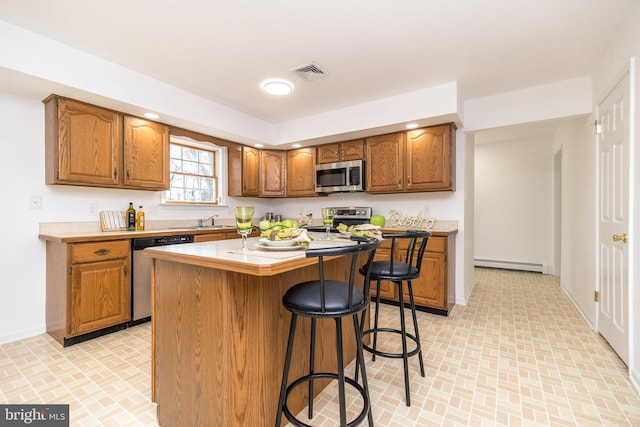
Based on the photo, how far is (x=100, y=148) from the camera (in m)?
2.71

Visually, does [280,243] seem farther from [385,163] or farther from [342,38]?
[385,163]

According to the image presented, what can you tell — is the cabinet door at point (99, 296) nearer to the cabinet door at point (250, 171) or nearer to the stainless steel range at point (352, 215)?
the cabinet door at point (250, 171)

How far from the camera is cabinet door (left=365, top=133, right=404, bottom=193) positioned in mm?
3607

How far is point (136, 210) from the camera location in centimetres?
330

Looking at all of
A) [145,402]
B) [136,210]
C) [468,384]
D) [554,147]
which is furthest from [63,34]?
[554,147]

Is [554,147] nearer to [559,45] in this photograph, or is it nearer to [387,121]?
[559,45]

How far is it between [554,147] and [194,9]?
18.0ft

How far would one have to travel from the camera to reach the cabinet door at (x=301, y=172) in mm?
4371

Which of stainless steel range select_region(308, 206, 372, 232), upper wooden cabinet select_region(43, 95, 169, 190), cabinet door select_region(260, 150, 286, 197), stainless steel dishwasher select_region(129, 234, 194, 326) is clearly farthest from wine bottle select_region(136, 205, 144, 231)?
stainless steel range select_region(308, 206, 372, 232)

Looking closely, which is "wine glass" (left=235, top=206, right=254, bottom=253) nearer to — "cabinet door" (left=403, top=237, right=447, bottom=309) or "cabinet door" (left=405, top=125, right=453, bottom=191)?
"cabinet door" (left=403, top=237, right=447, bottom=309)

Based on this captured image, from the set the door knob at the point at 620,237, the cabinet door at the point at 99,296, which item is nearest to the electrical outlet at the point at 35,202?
the cabinet door at the point at 99,296

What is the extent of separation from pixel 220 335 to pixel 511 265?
18.9 feet

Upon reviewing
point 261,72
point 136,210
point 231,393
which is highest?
point 261,72

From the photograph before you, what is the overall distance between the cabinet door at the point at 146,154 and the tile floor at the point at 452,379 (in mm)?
1500
